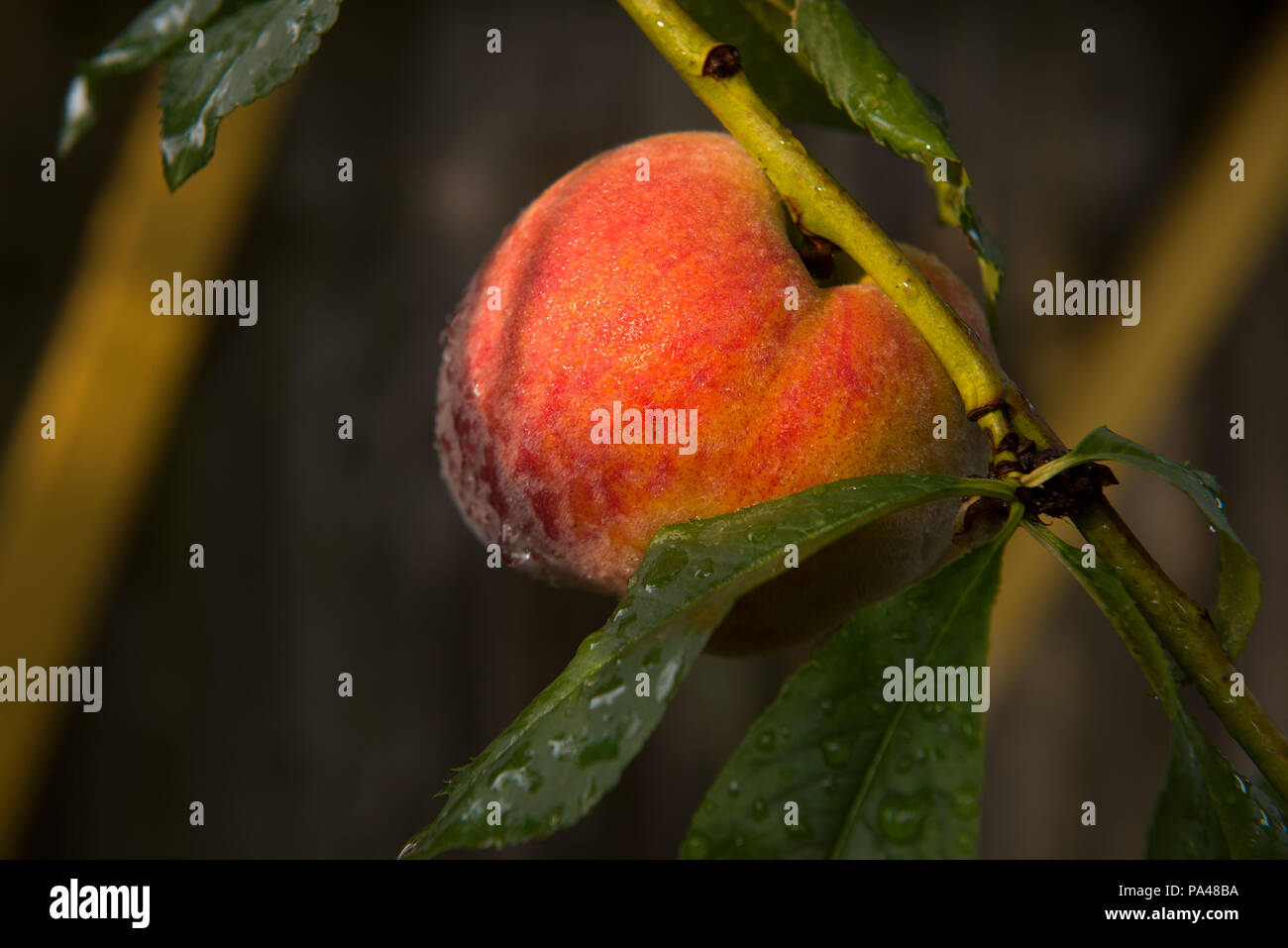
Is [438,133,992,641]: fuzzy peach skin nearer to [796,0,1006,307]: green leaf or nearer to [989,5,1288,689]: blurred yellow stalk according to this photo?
[796,0,1006,307]: green leaf

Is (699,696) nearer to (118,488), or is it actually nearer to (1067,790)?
(1067,790)

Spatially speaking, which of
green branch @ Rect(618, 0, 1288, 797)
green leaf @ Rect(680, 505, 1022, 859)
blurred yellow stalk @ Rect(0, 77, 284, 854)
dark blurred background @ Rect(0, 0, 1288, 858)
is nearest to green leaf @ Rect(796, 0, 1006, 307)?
green branch @ Rect(618, 0, 1288, 797)

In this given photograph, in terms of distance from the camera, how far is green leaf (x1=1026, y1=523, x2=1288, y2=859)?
29cm

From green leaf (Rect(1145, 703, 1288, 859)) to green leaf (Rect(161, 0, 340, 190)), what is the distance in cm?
33

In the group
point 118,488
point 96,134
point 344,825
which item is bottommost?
point 344,825

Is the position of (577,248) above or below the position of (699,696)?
above

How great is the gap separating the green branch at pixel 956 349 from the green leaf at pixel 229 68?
0.11m

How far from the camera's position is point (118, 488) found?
119cm

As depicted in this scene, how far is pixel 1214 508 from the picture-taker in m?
0.31

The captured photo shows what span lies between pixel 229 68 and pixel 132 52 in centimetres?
5

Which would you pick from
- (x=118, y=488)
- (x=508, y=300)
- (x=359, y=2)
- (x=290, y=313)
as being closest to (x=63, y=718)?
(x=118, y=488)

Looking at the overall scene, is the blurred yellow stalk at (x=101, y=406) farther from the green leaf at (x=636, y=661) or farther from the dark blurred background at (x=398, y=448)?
the green leaf at (x=636, y=661)
